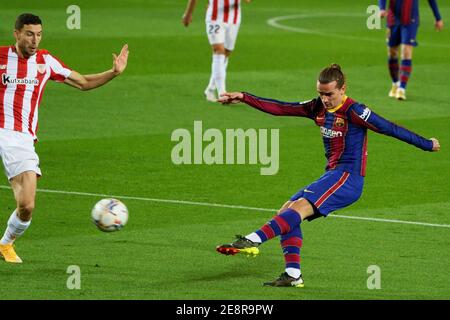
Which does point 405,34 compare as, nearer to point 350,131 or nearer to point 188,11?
point 188,11

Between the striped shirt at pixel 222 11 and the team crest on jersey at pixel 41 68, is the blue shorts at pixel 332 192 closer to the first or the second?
the team crest on jersey at pixel 41 68

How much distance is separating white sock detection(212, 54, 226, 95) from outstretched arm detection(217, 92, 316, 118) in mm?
9504

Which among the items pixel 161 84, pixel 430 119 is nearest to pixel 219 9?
pixel 161 84

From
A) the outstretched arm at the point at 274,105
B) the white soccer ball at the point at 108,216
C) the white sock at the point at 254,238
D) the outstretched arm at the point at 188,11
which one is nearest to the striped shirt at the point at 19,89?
the white soccer ball at the point at 108,216

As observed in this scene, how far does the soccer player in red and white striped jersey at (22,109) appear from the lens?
1020 cm

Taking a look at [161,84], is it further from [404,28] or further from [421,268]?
[421,268]

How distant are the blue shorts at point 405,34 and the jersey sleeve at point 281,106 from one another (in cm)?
1065

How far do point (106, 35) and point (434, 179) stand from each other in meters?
14.3

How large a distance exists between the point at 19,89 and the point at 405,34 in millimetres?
11064

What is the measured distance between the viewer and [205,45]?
26.3 meters

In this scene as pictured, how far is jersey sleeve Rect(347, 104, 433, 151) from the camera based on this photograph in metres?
9.57

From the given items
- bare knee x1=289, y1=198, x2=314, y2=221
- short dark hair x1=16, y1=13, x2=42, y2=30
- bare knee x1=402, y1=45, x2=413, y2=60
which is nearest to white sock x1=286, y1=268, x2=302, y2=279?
bare knee x1=289, y1=198, x2=314, y2=221

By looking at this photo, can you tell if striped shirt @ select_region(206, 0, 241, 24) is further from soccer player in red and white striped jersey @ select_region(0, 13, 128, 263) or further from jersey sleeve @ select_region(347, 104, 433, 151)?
jersey sleeve @ select_region(347, 104, 433, 151)

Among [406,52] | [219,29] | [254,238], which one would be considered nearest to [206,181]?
[254,238]
